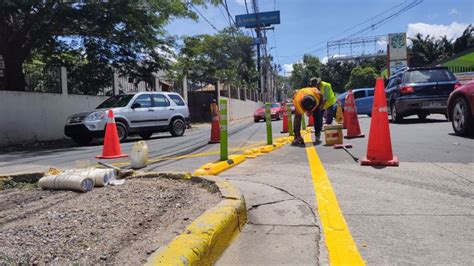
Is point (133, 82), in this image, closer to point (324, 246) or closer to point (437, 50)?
point (324, 246)

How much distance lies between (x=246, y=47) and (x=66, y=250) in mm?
63657

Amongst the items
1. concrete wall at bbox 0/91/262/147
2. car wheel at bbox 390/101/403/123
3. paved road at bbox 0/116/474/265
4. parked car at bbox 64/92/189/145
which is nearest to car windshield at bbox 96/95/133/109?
parked car at bbox 64/92/189/145

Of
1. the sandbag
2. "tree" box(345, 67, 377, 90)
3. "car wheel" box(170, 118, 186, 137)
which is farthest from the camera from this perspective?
"tree" box(345, 67, 377, 90)

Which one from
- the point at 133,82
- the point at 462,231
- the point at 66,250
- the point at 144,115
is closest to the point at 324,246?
the point at 462,231

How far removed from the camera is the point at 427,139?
925cm

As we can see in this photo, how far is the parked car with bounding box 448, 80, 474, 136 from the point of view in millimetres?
8898

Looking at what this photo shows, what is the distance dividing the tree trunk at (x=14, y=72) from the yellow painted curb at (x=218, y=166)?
10901 millimetres

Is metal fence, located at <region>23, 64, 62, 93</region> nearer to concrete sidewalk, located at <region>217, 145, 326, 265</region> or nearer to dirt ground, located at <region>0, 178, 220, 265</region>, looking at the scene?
dirt ground, located at <region>0, 178, 220, 265</region>

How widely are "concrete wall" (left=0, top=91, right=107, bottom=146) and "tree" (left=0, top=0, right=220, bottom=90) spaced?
80 cm

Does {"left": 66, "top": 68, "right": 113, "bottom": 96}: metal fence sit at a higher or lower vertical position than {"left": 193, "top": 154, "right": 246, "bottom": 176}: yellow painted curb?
higher

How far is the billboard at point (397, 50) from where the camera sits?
40969 millimetres

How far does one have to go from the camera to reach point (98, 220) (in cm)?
382

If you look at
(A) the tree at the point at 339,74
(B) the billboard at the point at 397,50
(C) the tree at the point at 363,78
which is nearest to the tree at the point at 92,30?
(B) the billboard at the point at 397,50

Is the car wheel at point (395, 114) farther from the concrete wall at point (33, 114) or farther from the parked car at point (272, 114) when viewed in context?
the parked car at point (272, 114)
